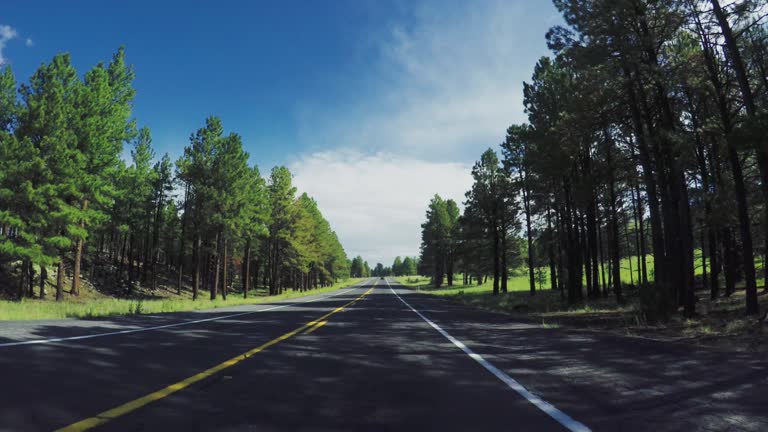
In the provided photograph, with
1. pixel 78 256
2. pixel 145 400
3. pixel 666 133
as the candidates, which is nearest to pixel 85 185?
pixel 78 256

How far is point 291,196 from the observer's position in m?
46.1

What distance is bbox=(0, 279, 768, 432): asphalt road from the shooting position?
3445 millimetres

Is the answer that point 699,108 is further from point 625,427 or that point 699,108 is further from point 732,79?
point 625,427

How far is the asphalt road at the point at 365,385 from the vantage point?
3.45 m

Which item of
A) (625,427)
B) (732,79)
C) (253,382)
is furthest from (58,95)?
(732,79)

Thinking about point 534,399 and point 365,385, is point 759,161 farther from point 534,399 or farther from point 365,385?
point 365,385

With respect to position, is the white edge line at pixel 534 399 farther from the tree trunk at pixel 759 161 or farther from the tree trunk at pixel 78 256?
the tree trunk at pixel 78 256

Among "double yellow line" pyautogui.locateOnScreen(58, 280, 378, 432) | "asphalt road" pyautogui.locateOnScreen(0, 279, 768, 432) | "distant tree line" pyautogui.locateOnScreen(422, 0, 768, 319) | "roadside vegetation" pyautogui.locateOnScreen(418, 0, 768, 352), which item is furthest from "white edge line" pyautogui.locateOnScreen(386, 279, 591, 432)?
"distant tree line" pyautogui.locateOnScreen(422, 0, 768, 319)

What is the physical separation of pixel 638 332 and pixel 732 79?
10.8 metres

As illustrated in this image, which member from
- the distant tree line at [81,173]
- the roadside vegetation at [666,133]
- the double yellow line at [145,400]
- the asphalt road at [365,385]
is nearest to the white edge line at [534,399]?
the asphalt road at [365,385]

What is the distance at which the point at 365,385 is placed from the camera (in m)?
4.87

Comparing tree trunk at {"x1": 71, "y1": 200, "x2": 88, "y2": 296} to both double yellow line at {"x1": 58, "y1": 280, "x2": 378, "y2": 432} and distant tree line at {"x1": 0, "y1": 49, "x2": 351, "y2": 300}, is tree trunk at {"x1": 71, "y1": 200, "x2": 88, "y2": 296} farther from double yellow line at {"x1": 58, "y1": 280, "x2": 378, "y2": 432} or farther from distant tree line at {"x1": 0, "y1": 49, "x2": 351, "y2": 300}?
double yellow line at {"x1": 58, "y1": 280, "x2": 378, "y2": 432}

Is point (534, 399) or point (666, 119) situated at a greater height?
point (666, 119)

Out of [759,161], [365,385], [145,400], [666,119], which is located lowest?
[365,385]
